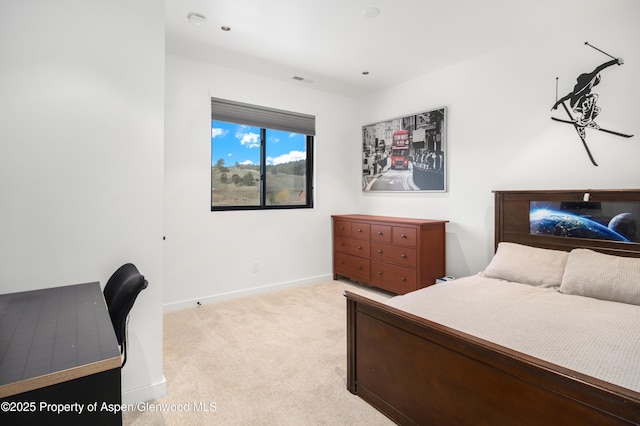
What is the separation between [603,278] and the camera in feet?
7.10

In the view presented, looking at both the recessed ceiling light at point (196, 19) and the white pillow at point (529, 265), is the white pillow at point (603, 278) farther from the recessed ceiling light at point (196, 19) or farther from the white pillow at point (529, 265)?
the recessed ceiling light at point (196, 19)

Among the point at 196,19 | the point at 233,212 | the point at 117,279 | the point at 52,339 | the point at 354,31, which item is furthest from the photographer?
the point at 233,212

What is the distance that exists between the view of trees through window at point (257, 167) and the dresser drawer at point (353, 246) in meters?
0.73

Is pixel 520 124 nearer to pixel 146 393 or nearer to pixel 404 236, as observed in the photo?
pixel 404 236

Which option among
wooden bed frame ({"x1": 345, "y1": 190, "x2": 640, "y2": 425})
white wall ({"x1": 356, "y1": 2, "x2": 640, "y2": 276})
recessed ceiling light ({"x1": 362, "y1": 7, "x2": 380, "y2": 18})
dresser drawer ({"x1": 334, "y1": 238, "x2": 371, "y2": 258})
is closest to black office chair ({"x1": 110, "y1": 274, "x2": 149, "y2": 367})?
wooden bed frame ({"x1": 345, "y1": 190, "x2": 640, "y2": 425})

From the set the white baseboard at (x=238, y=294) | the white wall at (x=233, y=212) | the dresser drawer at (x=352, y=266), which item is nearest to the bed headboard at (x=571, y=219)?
the dresser drawer at (x=352, y=266)

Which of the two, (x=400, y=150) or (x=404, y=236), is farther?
(x=400, y=150)

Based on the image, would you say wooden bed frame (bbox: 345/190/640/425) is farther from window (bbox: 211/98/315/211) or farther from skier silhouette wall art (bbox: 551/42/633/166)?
window (bbox: 211/98/315/211)

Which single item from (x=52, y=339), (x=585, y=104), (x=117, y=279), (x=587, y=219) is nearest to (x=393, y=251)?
(x=587, y=219)

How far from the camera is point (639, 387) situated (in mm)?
1180

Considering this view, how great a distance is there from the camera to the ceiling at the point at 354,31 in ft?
8.25

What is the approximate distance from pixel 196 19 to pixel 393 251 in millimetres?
2990

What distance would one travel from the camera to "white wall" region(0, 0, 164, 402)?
1681 millimetres

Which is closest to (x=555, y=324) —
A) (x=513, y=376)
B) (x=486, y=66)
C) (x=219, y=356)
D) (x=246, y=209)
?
(x=513, y=376)
